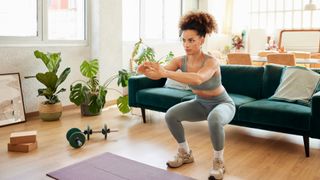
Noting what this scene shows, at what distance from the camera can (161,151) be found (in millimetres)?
3070

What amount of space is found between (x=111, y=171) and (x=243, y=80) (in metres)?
2.09

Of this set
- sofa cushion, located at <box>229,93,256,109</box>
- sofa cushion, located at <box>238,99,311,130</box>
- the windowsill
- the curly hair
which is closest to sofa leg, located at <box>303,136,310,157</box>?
sofa cushion, located at <box>238,99,311,130</box>

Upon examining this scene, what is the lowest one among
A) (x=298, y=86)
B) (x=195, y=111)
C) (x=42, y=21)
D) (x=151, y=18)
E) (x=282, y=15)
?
(x=195, y=111)

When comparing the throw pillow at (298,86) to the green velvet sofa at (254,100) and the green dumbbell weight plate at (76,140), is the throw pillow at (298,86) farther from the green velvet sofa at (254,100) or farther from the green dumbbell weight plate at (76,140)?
the green dumbbell weight plate at (76,140)

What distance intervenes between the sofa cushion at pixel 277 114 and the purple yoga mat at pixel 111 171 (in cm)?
108

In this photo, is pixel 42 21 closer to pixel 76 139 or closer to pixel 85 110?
pixel 85 110

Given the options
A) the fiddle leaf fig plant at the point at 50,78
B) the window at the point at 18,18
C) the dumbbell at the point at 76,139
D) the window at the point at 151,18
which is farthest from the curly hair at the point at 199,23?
the window at the point at 151,18

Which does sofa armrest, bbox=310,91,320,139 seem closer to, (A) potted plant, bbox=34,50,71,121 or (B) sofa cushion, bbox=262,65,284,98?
(B) sofa cushion, bbox=262,65,284,98

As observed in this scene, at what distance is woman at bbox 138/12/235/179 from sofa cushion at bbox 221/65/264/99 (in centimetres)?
132

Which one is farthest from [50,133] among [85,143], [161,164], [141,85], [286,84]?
[286,84]

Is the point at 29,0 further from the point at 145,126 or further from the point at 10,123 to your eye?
the point at 145,126

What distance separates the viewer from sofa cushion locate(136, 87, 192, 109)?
12.3 feet

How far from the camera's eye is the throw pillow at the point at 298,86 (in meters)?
3.28

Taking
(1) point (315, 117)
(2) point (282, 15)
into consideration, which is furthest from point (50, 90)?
(2) point (282, 15)
